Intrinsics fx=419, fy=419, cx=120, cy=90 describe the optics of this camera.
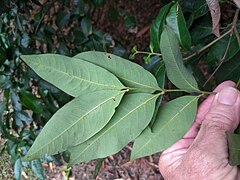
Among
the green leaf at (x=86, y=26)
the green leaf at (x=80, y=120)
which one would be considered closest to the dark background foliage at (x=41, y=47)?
the green leaf at (x=86, y=26)

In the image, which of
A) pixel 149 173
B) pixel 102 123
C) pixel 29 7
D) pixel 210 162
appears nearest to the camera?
pixel 102 123

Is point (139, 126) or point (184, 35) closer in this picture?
point (139, 126)

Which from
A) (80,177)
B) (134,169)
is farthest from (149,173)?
(80,177)

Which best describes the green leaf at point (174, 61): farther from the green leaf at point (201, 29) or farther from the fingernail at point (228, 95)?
the green leaf at point (201, 29)

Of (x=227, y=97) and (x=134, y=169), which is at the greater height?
(x=227, y=97)

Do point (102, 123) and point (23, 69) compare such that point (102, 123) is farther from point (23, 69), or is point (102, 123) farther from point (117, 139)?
point (23, 69)

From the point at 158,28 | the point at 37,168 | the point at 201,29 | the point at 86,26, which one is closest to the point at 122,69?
the point at 158,28

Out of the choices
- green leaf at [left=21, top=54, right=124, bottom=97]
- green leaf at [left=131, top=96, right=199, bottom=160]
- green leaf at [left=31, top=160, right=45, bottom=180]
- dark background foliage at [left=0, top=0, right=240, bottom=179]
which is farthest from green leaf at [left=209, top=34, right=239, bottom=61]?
green leaf at [left=31, top=160, right=45, bottom=180]
